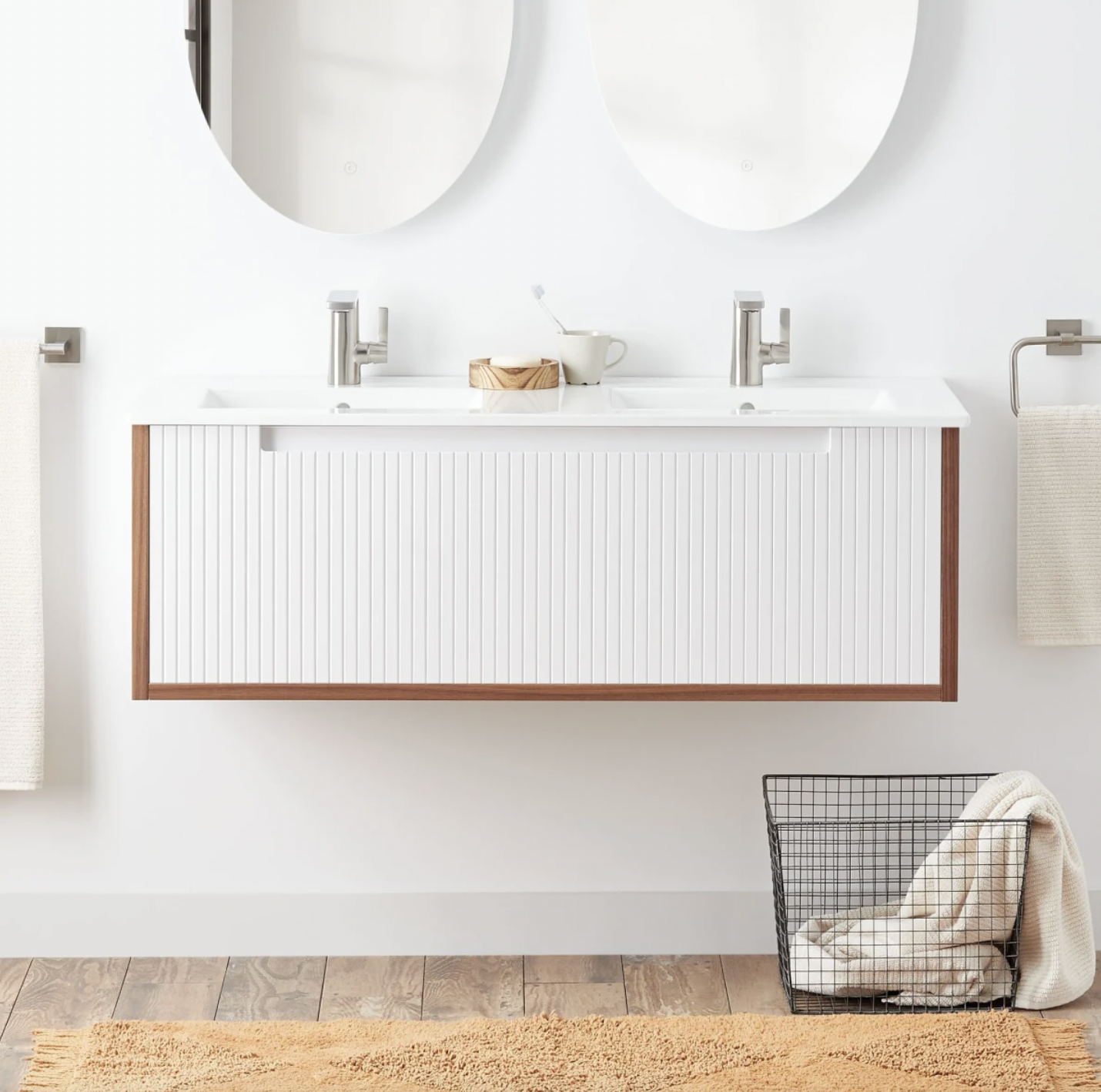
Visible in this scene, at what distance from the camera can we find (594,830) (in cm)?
221

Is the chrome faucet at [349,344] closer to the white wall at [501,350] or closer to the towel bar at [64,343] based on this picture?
the white wall at [501,350]

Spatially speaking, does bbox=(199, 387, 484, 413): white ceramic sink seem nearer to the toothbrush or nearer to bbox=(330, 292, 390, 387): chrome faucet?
bbox=(330, 292, 390, 387): chrome faucet

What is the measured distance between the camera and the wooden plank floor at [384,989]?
2.02 m

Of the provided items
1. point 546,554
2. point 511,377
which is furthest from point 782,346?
point 546,554

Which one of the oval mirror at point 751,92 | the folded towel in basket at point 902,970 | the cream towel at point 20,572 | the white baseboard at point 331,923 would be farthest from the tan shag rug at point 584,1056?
the oval mirror at point 751,92

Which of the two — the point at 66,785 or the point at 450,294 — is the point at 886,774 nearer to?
the point at 450,294

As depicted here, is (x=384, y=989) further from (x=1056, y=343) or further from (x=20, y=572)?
(x=1056, y=343)

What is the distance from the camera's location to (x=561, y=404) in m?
Result: 1.90

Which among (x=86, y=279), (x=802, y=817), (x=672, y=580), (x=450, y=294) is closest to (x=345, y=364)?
(x=450, y=294)

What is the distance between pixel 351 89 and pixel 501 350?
0.45m

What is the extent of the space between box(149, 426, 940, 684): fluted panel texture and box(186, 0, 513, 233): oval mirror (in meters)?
0.50

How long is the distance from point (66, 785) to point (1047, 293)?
5.66 feet

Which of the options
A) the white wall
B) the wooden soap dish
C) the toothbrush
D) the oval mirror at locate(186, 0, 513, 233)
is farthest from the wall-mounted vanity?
the oval mirror at locate(186, 0, 513, 233)

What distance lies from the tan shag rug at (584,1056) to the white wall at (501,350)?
0.28 metres
